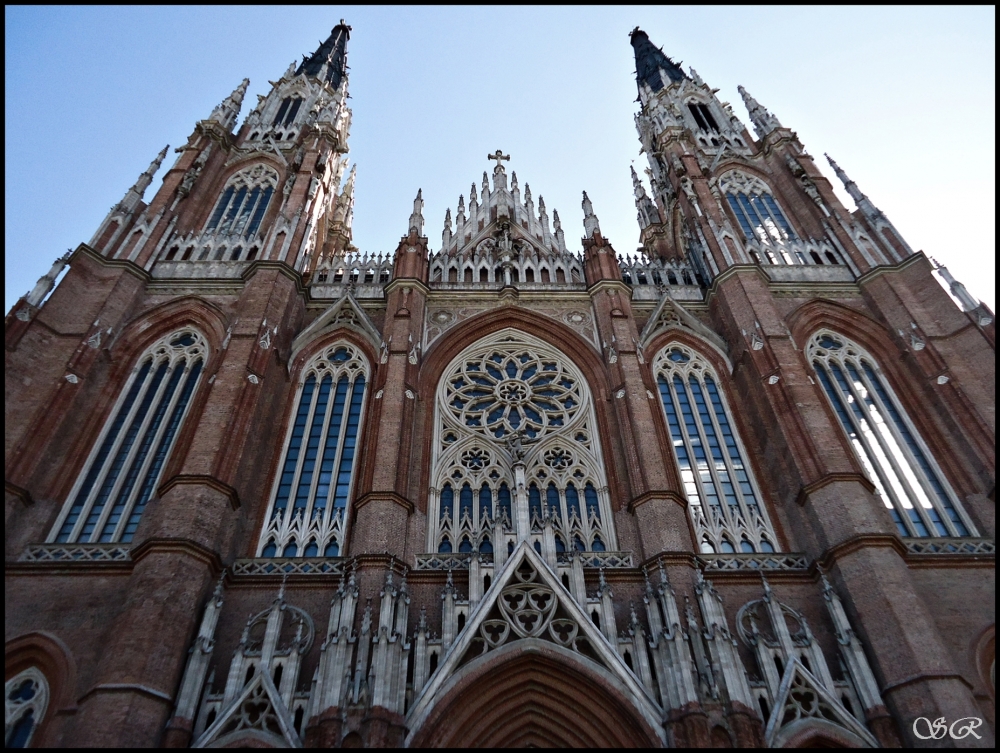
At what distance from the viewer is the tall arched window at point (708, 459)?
57.6 ft

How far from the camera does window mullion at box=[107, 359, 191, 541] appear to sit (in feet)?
54.6

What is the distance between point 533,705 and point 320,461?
8.54 m

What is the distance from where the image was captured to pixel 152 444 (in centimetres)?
1848

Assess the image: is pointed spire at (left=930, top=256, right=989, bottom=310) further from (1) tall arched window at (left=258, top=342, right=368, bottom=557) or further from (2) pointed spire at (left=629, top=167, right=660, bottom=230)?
(1) tall arched window at (left=258, top=342, right=368, bottom=557)

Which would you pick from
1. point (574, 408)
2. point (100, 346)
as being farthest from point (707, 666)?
point (100, 346)

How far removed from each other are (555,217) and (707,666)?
20.6 meters

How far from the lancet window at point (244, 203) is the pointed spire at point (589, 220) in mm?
12251

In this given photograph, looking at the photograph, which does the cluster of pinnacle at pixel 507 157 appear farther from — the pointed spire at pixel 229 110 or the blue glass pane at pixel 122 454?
the blue glass pane at pixel 122 454

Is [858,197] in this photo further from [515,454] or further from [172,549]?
[172,549]

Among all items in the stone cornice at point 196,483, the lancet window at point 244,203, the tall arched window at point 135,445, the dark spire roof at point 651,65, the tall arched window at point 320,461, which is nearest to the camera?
the stone cornice at point 196,483

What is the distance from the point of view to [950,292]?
70.1 ft

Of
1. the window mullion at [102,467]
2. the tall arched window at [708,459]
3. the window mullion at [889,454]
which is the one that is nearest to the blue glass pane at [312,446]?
the window mullion at [102,467]

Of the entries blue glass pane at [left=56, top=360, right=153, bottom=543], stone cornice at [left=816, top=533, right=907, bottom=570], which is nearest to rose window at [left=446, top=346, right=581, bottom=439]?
stone cornice at [left=816, top=533, right=907, bottom=570]

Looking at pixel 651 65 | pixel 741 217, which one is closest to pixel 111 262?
pixel 741 217
